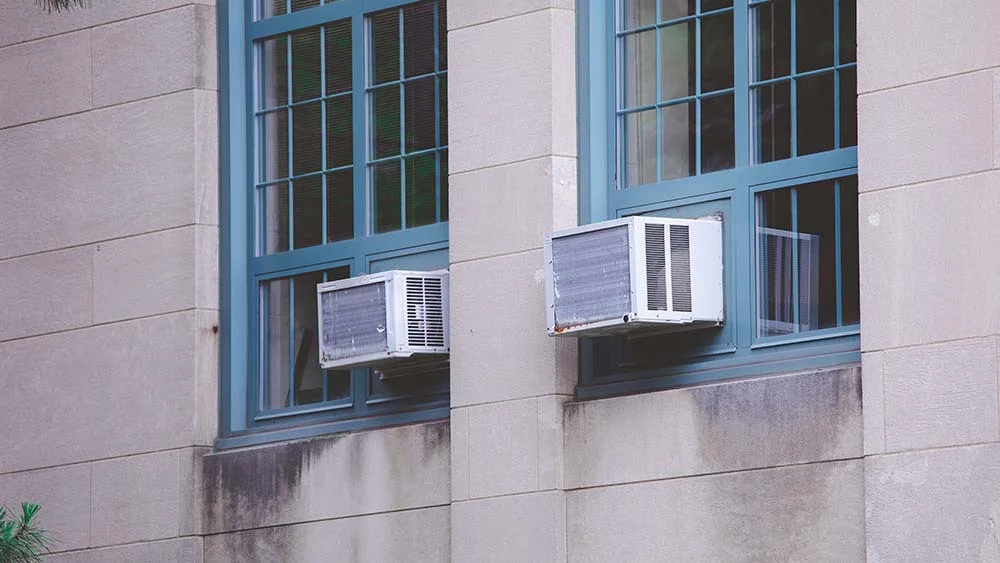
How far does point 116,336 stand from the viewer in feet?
52.1

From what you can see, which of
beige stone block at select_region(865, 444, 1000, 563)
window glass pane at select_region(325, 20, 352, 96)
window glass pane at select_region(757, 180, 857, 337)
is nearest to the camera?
beige stone block at select_region(865, 444, 1000, 563)

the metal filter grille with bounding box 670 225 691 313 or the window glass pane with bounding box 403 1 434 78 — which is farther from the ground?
the window glass pane with bounding box 403 1 434 78

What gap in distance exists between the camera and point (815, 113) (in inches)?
505

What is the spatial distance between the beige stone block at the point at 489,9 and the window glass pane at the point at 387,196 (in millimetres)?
1215

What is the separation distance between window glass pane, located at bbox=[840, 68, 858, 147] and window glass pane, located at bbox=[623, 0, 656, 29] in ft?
5.20

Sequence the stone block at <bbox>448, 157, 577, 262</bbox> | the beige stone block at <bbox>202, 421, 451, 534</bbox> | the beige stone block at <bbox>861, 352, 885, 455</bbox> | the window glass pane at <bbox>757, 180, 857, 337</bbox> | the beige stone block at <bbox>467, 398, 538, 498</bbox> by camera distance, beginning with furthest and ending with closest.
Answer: the beige stone block at <bbox>202, 421, 451, 534</bbox>
the stone block at <bbox>448, 157, 577, 262</bbox>
the beige stone block at <bbox>467, 398, 538, 498</bbox>
the window glass pane at <bbox>757, 180, 857, 337</bbox>
the beige stone block at <bbox>861, 352, 885, 455</bbox>

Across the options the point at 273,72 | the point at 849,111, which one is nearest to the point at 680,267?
the point at 849,111

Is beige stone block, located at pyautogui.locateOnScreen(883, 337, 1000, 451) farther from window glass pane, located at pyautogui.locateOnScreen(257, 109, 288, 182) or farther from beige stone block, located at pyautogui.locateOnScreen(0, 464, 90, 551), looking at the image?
beige stone block, located at pyautogui.locateOnScreen(0, 464, 90, 551)

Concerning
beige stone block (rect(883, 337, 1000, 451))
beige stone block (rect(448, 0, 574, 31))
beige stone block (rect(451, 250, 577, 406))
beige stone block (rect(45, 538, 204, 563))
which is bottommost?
beige stone block (rect(45, 538, 204, 563))

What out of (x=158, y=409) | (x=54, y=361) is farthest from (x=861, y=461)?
(x=54, y=361)

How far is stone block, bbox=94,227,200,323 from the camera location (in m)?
15.6

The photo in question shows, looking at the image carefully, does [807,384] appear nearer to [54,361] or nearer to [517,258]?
[517,258]

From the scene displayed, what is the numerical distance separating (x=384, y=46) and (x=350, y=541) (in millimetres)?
3440

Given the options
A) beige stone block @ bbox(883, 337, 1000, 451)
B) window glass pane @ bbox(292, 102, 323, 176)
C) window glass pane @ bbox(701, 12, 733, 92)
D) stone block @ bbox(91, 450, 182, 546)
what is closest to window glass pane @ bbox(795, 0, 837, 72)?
window glass pane @ bbox(701, 12, 733, 92)
